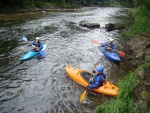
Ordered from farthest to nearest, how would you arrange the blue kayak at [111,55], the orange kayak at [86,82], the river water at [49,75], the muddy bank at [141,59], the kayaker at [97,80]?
1. the blue kayak at [111,55]
2. the kayaker at [97,80]
3. the orange kayak at [86,82]
4. the river water at [49,75]
5. the muddy bank at [141,59]

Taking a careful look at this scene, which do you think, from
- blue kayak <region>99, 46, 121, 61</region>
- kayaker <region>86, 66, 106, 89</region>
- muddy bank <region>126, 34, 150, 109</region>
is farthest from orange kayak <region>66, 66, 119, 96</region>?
blue kayak <region>99, 46, 121, 61</region>

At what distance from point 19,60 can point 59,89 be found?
13.9ft

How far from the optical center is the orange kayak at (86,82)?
26.7 feet

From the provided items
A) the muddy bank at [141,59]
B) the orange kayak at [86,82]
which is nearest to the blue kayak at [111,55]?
the muddy bank at [141,59]

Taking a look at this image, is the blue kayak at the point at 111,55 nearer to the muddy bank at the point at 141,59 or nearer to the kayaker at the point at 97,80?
the muddy bank at the point at 141,59

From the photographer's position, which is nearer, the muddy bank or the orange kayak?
the muddy bank

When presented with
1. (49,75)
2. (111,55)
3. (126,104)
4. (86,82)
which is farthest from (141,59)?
(126,104)

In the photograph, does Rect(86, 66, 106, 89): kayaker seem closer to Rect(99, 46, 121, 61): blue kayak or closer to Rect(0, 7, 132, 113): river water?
Rect(0, 7, 132, 113): river water

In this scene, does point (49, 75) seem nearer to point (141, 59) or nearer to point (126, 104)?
point (126, 104)

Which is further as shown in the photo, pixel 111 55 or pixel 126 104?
pixel 111 55

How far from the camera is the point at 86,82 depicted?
29.3 feet

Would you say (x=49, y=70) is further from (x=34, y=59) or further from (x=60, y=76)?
(x=34, y=59)

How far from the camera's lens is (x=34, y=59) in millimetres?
12312

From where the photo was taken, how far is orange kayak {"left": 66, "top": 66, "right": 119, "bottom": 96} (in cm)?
813
